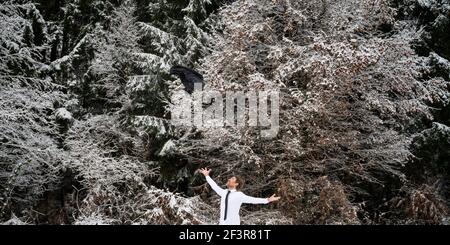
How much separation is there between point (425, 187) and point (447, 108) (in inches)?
131

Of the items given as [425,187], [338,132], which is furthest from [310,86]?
[425,187]

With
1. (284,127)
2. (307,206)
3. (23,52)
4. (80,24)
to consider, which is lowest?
(307,206)

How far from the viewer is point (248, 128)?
14133 millimetres

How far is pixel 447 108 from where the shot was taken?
17484 mm

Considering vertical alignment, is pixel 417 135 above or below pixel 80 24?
below

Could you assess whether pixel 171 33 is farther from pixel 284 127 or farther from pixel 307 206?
pixel 307 206

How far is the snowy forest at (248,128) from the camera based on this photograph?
544 inches

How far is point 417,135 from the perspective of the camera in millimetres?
16859

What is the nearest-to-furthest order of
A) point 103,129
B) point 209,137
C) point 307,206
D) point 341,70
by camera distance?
point 341,70, point 307,206, point 209,137, point 103,129

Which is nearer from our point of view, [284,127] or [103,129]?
[284,127]

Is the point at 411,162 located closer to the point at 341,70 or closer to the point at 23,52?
the point at 341,70

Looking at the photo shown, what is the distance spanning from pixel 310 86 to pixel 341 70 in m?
0.93

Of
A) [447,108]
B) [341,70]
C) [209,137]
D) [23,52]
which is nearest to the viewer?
[341,70]

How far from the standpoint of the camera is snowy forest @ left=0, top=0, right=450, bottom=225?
13.8m
